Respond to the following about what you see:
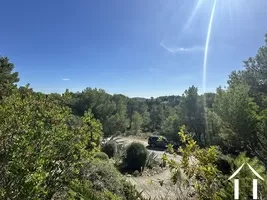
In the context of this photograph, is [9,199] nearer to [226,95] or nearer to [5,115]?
[5,115]

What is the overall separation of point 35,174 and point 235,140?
1031 cm

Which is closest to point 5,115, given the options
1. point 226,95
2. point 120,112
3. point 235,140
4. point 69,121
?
point 69,121

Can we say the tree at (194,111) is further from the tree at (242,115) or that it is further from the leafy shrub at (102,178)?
the leafy shrub at (102,178)

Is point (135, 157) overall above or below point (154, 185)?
above

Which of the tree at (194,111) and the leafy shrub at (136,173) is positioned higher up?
the tree at (194,111)

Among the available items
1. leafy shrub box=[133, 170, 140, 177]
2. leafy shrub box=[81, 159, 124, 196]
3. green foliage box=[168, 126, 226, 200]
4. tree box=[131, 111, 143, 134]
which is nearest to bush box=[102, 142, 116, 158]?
leafy shrub box=[133, 170, 140, 177]

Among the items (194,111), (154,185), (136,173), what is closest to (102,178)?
(154,185)

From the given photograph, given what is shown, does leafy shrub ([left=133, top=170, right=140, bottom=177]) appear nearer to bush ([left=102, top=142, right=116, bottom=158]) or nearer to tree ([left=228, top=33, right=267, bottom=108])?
bush ([left=102, top=142, right=116, bottom=158])

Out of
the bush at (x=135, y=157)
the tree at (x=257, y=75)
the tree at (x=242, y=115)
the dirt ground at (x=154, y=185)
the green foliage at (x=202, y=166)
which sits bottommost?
the dirt ground at (x=154, y=185)

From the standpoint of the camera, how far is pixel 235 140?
1109 centimetres

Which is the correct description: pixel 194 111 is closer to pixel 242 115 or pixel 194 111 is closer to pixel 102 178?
pixel 242 115

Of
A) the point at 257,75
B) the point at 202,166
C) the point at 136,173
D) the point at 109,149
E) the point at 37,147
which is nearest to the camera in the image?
the point at 202,166

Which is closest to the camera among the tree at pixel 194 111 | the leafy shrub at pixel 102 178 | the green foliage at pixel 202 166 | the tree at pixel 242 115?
the green foliage at pixel 202 166

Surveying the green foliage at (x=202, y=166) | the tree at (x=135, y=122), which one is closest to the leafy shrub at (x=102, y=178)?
the green foliage at (x=202, y=166)
